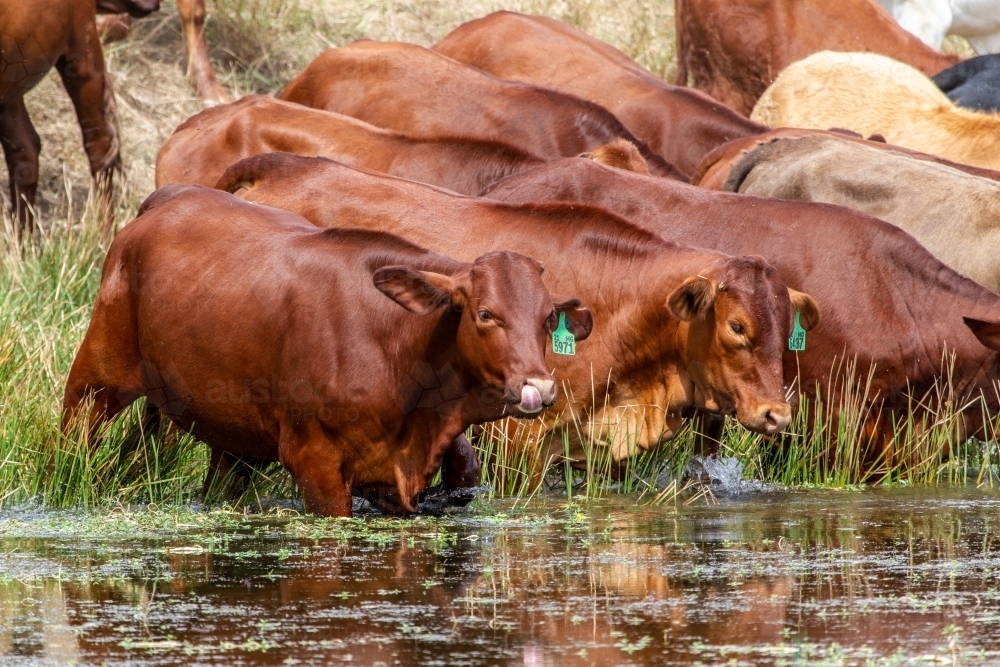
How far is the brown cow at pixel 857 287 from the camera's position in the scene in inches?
351

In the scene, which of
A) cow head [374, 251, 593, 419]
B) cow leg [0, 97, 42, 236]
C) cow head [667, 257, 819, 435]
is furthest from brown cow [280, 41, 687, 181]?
cow head [374, 251, 593, 419]

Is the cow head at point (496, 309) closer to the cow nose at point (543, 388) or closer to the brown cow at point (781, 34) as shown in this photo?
the cow nose at point (543, 388)

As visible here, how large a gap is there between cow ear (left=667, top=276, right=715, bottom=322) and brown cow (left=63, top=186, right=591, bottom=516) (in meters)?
0.60

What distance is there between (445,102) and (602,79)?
179cm

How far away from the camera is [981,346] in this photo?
29.8 ft

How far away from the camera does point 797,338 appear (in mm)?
8273

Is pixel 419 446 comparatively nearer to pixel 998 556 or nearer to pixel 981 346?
pixel 998 556

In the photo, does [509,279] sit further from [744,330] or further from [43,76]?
[43,76]

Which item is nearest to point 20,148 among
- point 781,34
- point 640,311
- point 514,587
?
point 781,34

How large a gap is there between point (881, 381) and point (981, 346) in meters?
0.57

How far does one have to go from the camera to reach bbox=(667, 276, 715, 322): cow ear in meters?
7.81

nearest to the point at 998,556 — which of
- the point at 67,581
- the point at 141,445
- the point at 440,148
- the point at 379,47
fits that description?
the point at 67,581

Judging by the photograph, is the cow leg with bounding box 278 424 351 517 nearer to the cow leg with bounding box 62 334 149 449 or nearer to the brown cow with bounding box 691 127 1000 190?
the cow leg with bounding box 62 334 149 449

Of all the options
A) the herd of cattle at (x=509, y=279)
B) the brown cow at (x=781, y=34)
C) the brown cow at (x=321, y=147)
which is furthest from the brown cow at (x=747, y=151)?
the brown cow at (x=781, y=34)
